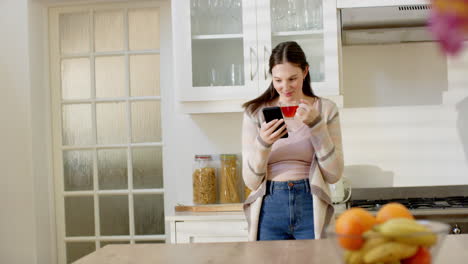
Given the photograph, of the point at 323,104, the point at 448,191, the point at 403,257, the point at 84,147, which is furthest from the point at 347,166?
the point at 403,257

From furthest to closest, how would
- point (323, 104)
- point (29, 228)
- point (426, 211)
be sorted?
1. point (29, 228)
2. point (426, 211)
3. point (323, 104)

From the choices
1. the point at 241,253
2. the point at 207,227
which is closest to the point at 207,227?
the point at 207,227

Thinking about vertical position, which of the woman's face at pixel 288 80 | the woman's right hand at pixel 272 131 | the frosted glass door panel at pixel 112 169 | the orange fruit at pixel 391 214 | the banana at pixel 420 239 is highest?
the woman's face at pixel 288 80

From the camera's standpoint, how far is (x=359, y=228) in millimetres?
779

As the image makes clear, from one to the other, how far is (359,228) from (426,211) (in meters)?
2.26

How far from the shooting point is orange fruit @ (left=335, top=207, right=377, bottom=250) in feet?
2.54

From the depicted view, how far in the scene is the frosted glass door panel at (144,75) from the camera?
12.5 ft

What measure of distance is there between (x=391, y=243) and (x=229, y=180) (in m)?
2.75

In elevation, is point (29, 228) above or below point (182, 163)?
below

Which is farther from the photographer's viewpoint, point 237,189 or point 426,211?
point 237,189

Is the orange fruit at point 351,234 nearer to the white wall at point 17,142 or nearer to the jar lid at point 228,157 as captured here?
the jar lid at point 228,157

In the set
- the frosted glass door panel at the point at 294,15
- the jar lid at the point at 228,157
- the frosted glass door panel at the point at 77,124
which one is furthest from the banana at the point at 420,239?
the frosted glass door panel at the point at 77,124

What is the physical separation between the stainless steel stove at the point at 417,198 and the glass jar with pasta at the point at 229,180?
64cm

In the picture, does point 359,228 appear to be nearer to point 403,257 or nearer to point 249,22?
point 403,257
